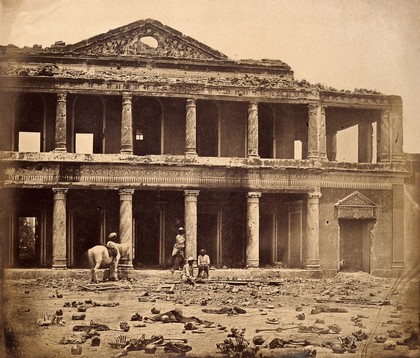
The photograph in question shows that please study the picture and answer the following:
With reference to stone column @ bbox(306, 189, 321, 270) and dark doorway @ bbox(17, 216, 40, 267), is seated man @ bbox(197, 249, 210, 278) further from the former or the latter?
dark doorway @ bbox(17, 216, 40, 267)

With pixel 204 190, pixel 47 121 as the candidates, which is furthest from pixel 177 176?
pixel 47 121

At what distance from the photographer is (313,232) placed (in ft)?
51.3

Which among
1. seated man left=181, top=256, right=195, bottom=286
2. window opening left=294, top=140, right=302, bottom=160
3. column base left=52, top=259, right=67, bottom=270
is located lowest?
seated man left=181, top=256, right=195, bottom=286

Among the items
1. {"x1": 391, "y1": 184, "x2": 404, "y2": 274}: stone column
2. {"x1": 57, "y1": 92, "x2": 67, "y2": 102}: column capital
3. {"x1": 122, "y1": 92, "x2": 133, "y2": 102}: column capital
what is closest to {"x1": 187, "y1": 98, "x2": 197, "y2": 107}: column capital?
{"x1": 122, "y1": 92, "x2": 133, "y2": 102}: column capital

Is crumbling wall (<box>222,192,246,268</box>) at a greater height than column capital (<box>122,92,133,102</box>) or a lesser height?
lesser

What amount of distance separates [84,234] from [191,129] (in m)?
3.27

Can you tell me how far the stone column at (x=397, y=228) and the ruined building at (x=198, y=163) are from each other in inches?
1.2

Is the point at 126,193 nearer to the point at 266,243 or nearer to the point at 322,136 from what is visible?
the point at 266,243

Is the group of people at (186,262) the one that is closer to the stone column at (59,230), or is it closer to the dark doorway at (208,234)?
the dark doorway at (208,234)

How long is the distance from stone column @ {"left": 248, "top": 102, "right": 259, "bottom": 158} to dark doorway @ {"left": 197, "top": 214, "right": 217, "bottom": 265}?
171cm

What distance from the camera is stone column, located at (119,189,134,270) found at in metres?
14.2

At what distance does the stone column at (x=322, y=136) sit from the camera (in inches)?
619

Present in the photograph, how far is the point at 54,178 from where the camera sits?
15211mm

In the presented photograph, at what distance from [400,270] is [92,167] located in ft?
21.7
